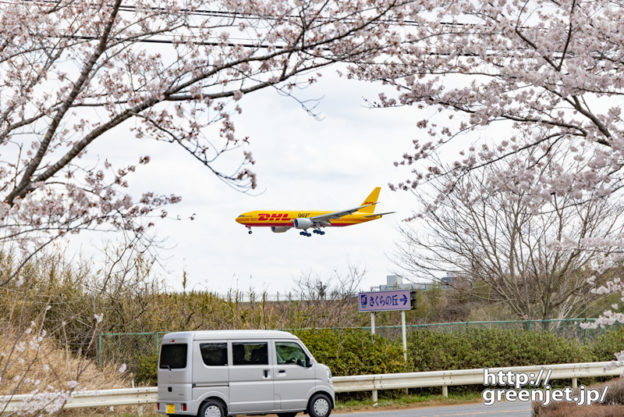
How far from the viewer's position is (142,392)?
17.0 meters

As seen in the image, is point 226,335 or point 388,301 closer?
point 226,335

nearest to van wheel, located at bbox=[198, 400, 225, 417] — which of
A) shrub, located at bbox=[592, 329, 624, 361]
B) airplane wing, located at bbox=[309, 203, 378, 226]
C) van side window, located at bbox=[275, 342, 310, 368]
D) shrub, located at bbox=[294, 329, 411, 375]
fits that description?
van side window, located at bbox=[275, 342, 310, 368]

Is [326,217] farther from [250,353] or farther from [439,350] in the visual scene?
[250,353]

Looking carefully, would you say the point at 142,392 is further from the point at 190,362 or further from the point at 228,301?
the point at 228,301

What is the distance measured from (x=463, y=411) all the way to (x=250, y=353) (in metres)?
5.82

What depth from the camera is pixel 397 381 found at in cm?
2036

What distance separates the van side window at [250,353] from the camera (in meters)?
15.7

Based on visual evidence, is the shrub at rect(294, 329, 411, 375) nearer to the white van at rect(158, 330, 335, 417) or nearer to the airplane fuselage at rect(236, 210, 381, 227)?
the white van at rect(158, 330, 335, 417)

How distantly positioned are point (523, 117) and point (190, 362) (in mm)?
7901

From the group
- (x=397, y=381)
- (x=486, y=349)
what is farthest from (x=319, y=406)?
(x=486, y=349)

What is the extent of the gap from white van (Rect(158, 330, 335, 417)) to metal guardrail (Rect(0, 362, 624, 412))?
1440 millimetres

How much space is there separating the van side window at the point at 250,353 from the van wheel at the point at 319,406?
1.36 metres

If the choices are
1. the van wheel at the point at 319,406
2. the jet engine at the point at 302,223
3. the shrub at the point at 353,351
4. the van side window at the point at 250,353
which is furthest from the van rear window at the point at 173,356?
the jet engine at the point at 302,223

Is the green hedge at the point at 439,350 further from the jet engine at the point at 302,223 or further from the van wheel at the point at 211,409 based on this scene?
the jet engine at the point at 302,223
